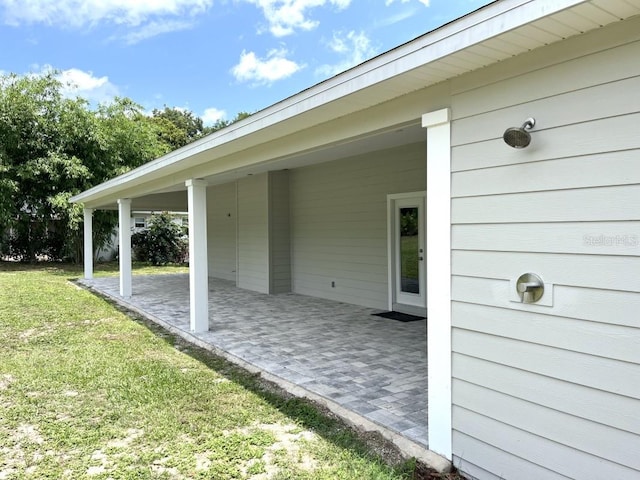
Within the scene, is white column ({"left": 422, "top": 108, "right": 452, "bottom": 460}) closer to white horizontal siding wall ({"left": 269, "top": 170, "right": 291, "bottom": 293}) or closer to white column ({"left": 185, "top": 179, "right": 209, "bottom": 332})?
white column ({"left": 185, "top": 179, "right": 209, "bottom": 332})

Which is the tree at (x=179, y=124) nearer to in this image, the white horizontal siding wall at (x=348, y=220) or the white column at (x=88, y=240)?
the white column at (x=88, y=240)

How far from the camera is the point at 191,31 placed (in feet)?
90.9

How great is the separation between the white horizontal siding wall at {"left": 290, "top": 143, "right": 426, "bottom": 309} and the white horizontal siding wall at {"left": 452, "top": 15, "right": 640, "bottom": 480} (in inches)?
176

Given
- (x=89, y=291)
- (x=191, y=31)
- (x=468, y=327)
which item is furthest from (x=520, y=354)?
(x=191, y=31)

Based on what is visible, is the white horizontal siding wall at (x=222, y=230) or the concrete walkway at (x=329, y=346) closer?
the concrete walkway at (x=329, y=346)

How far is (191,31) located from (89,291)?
71.8 feet

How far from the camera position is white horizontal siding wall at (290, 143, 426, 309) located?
24.7 ft

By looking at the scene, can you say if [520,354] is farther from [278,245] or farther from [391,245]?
[278,245]

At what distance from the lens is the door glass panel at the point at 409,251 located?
24.0ft

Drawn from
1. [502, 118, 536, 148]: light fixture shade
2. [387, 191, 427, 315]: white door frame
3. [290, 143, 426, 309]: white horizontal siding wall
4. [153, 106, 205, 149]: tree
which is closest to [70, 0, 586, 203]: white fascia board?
[502, 118, 536, 148]: light fixture shade

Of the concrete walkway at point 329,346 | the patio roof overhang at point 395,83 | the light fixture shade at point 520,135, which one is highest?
the patio roof overhang at point 395,83

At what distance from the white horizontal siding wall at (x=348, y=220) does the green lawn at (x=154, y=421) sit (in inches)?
139

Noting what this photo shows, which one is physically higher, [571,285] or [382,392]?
[571,285]

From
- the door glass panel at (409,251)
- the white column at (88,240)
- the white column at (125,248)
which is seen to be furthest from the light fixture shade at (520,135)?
the white column at (88,240)
